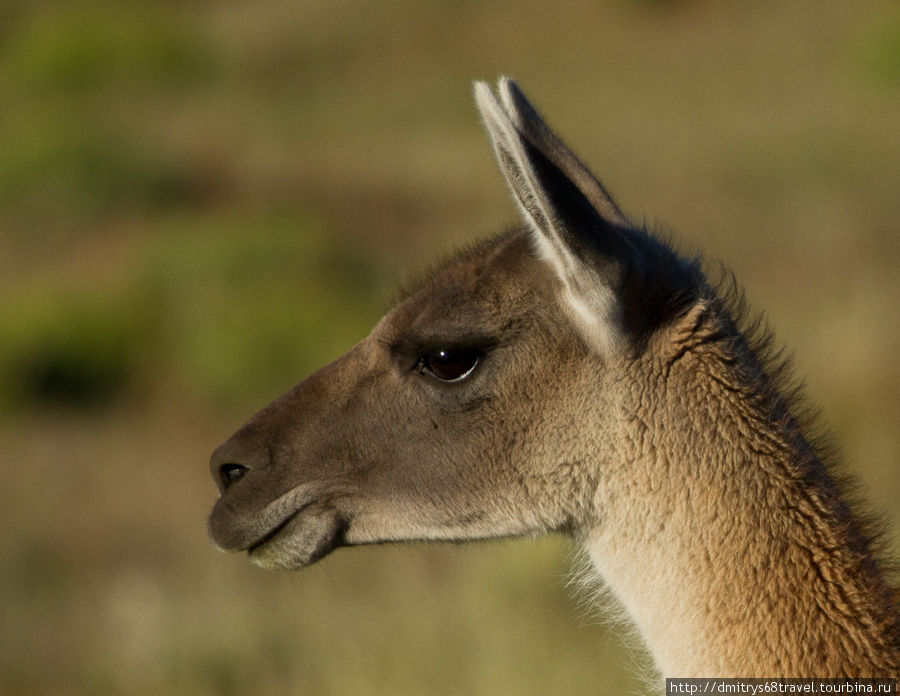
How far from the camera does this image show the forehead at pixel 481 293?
3.65 metres

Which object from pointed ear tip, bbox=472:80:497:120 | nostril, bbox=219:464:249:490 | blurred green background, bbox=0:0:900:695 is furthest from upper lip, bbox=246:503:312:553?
pointed ear tip, bbox=472:80:497:120

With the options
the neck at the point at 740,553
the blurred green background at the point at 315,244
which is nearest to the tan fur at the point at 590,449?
the neck at the point at 740,553

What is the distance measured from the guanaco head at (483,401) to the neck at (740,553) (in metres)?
0.15

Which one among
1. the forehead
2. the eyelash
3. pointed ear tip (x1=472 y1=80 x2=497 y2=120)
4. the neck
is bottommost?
the neck

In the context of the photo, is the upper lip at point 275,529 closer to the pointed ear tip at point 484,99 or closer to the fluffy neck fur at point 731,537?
the fluffy neck fur at point 731,537

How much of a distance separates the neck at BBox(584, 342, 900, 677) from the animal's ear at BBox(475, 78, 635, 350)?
0.95ft

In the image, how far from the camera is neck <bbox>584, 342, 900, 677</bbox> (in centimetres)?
328

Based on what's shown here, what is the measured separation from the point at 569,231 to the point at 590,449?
2.11ft

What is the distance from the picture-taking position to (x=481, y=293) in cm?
371

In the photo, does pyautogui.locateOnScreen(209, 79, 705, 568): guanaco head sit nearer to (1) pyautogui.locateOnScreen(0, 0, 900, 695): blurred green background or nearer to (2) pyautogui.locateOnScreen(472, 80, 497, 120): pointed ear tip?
(2) pyautogui.locateOnScreen(472, 80, 497, 120): pointed ear tip

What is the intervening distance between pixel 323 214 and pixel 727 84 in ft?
36.2

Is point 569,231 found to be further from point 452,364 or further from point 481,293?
point 452,364

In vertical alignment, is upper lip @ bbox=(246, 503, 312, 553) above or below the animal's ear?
below

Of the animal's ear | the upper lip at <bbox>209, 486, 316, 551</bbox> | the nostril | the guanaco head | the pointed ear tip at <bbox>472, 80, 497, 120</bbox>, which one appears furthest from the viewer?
the nostril
